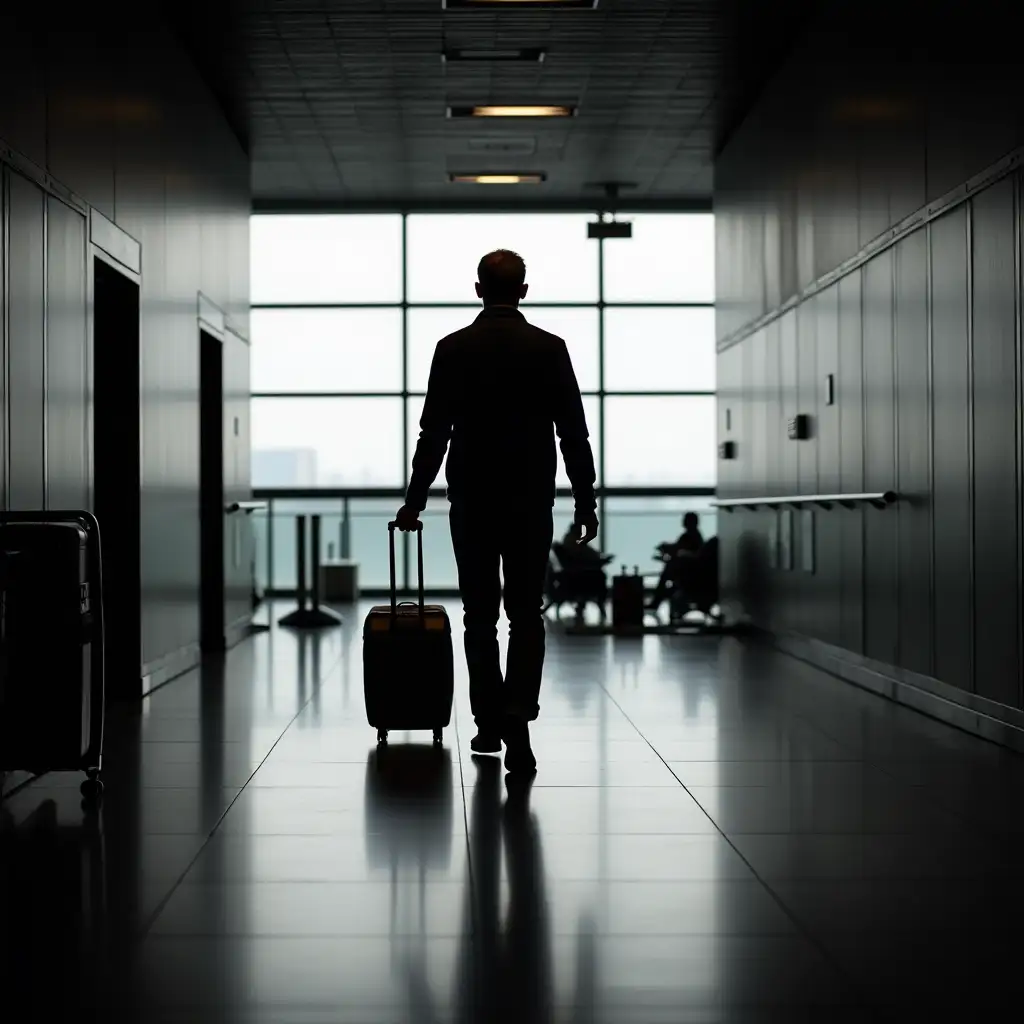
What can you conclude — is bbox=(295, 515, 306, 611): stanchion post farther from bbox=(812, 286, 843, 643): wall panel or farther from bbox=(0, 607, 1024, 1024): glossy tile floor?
bbox=(0, 607, 1024, 1024): glossy tile floor

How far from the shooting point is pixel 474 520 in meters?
4.97

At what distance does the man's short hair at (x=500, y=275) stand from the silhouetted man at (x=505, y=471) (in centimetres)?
10

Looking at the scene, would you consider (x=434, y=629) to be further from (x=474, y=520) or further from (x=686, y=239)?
(x=686, y=239)

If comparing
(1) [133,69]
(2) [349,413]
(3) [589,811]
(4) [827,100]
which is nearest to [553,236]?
(2) [349,413]

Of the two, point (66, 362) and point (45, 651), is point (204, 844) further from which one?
point (66, 362)

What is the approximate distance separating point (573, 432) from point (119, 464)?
301 centimetres

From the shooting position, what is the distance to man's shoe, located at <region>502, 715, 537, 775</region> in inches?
190

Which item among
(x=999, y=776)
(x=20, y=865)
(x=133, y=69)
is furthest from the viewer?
(x=133, y=69)

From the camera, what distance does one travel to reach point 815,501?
827 cm

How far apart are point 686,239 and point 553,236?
1.36 m

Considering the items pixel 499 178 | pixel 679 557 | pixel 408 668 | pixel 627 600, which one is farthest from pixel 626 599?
pixel 408 668

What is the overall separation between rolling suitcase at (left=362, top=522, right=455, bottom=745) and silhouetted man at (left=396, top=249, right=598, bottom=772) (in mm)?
270

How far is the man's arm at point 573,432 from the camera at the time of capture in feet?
16.3

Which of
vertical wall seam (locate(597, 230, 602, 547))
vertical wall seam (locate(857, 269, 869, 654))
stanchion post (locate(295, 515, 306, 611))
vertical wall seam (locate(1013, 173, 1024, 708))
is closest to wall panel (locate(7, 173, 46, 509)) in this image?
vertical wall seam (locate(1013, 173, 1024, 708))
